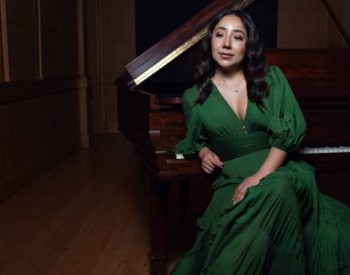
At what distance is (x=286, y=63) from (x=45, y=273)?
5.38 ft

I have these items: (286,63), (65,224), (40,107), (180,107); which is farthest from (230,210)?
(40,107)

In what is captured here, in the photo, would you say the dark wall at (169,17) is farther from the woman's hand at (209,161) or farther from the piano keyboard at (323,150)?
the woman's hand at (209,161)

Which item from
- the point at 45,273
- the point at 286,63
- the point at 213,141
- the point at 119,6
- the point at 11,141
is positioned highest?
the point at 119,6

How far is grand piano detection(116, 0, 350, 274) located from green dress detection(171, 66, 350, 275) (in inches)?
4.5

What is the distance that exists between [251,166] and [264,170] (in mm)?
90

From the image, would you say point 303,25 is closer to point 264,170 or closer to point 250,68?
point 250,68

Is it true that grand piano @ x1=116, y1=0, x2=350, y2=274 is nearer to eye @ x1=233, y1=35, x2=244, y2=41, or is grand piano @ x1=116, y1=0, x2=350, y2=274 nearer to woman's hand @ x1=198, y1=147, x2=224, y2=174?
woman's hand @ x1=198, y1=147, x2=224, y2=174

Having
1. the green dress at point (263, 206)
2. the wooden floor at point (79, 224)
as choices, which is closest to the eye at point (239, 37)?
the green dress at point (263, 206)

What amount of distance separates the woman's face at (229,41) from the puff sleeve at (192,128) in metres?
0.18

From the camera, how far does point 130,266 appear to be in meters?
2.73

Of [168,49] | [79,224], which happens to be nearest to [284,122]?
[168,49]

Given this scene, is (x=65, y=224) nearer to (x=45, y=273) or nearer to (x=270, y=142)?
(x=45, y=273)

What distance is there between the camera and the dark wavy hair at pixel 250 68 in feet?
6.61

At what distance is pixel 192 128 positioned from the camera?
2.12 m
